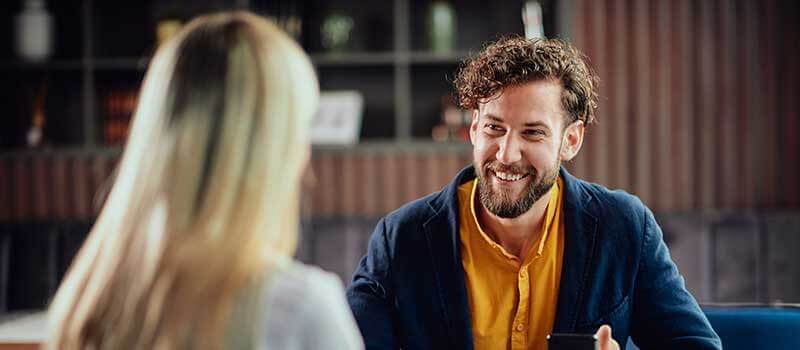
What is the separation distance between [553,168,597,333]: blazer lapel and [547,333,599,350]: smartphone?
45 cm

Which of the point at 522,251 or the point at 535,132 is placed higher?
the point at 535,132

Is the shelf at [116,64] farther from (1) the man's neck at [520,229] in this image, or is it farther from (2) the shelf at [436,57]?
(1) the man's neck at [520,229]

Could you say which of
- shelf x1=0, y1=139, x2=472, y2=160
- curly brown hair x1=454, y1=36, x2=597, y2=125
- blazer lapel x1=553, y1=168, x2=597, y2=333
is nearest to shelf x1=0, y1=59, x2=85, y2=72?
shelf x1=0, y1=139, x2=472, y2=160

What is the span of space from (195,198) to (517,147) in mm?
1080

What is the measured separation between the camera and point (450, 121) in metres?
4.05

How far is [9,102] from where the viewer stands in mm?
4211

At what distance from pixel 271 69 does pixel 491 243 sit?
1006 millimetres

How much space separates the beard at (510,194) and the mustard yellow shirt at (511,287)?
2.1 inches

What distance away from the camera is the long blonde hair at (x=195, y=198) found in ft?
3.07

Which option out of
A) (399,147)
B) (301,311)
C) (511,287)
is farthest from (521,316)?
(399,147)

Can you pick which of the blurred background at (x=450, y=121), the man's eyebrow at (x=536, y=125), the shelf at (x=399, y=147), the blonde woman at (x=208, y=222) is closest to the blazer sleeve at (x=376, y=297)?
the man's eyebrow at (x=536, y=125)

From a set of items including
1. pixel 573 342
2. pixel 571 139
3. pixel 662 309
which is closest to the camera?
pixel 573 342

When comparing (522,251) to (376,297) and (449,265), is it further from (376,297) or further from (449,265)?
(376,297)

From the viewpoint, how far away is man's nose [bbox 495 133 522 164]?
192cm
